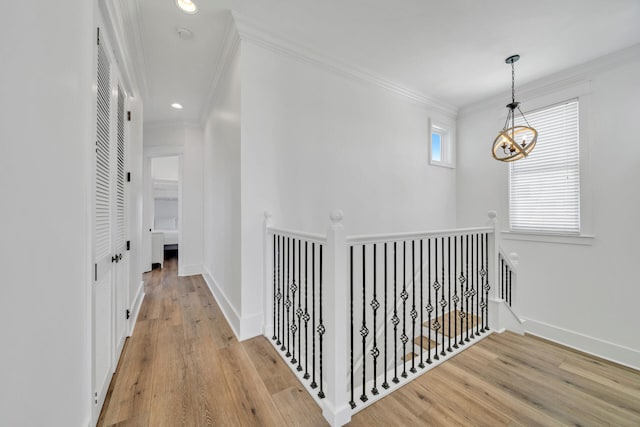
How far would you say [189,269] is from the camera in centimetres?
464

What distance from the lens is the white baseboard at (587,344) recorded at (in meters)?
2.78

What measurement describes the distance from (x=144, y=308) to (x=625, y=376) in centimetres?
475

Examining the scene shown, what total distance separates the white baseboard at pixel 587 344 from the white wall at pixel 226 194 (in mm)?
4095

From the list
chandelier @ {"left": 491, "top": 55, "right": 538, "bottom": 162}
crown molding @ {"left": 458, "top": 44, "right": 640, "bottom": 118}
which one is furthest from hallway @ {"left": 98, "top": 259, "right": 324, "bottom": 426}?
crown molding @ {"left": 458, "top": 44, "right": 640, "bottom": 118}

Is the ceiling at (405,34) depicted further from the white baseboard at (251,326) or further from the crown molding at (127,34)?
the white baseboard at (251,326)

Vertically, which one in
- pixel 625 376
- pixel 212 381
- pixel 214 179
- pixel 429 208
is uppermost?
pixel 214 179

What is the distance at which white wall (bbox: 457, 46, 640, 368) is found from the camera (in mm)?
2820

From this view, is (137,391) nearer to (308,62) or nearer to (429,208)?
(308,62)

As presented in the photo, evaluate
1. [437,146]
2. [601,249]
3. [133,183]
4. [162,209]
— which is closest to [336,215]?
[133,183]

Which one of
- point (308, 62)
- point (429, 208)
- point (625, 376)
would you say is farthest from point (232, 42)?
point (625, 376)

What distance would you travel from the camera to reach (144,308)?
3.01 m

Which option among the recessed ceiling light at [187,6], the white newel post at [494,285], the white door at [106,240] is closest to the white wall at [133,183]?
the white door at [106,240]

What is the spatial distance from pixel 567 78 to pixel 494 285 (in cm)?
301

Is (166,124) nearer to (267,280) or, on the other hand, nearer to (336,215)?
(267,280)
